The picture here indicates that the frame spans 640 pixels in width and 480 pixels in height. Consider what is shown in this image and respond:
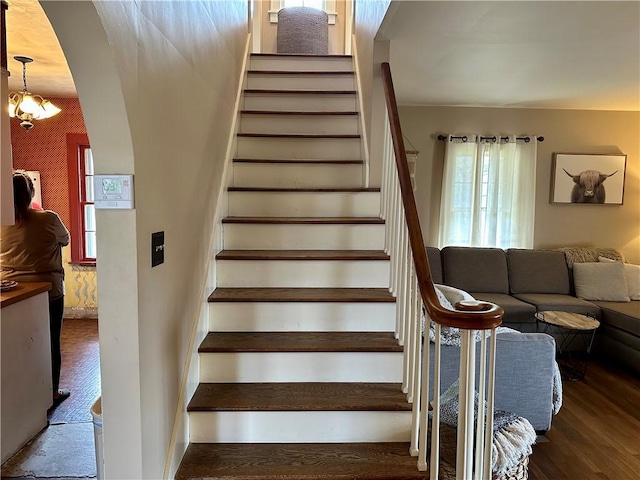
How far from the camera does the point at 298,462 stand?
71.2 inches

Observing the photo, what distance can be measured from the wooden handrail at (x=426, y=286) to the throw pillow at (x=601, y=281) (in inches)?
127

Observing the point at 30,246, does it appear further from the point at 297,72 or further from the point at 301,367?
the point at 297,72

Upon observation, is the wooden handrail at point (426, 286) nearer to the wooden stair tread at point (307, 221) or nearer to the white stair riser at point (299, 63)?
the wooden stair tread at point (307, 221)

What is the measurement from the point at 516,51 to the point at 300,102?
1654 mm

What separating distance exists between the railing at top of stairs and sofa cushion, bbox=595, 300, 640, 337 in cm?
249

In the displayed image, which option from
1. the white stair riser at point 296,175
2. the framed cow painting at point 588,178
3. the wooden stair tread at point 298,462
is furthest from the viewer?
the framed cow painting at point 588,178

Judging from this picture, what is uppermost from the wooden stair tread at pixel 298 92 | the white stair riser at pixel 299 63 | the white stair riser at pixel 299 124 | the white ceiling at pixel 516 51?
the white stair riser at pixel 299 63

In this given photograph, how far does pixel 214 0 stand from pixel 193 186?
1.22m

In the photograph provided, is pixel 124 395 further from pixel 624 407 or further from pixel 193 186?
pixel 624 407

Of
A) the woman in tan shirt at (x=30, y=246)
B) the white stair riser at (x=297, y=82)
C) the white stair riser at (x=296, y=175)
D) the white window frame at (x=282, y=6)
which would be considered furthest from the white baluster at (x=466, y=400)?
the white window frame at (x=282, y=6)

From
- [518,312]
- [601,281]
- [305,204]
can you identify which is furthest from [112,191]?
[601,281]

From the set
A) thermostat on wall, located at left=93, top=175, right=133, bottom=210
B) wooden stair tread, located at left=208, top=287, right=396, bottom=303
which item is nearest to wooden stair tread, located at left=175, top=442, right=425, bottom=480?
wooden stair tread, located at left=208, top=287, right=396, bottom=303

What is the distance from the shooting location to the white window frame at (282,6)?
5.37 meters

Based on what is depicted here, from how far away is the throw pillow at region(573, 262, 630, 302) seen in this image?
4293 mm
